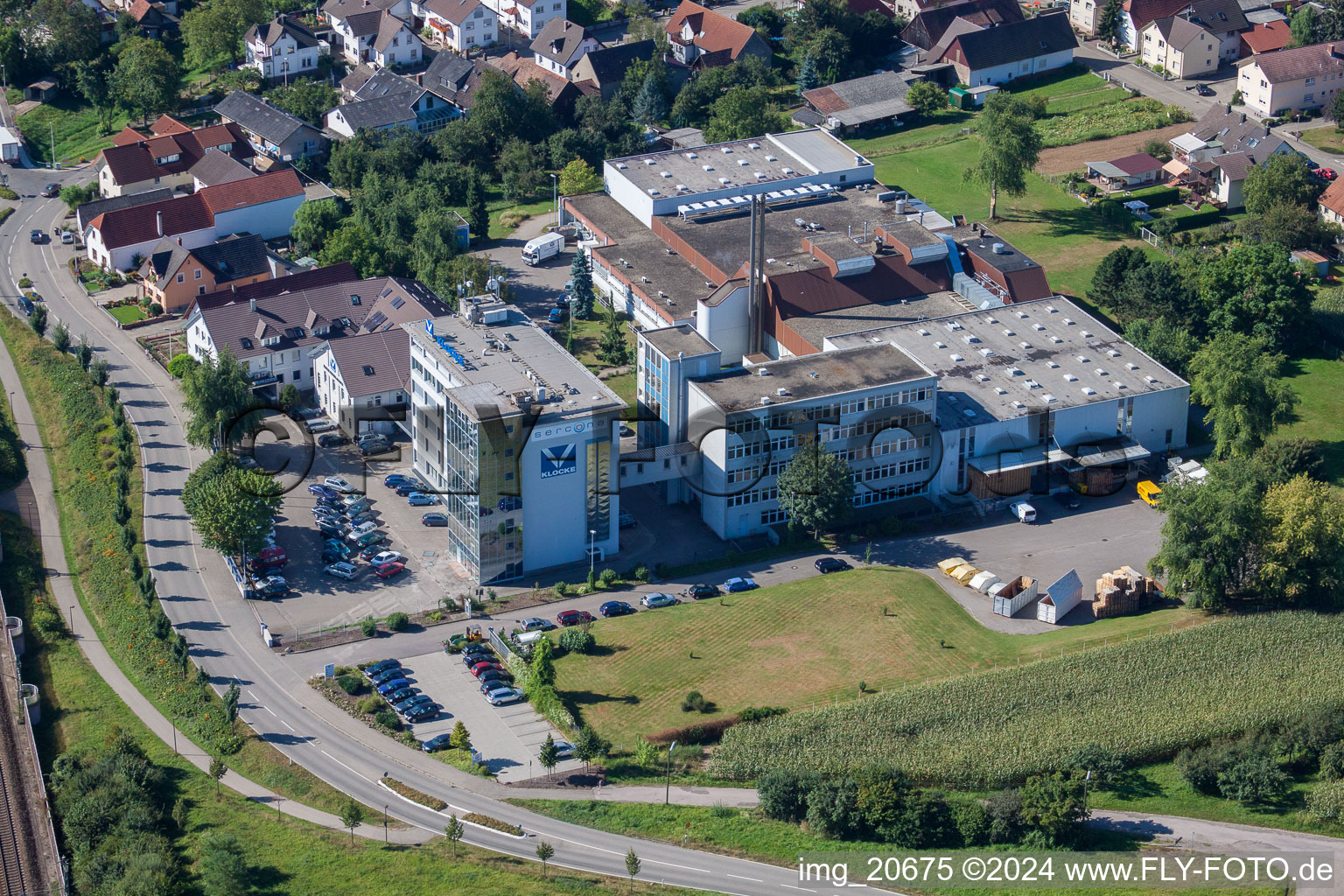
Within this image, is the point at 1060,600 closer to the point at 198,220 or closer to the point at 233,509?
the point at 233,509

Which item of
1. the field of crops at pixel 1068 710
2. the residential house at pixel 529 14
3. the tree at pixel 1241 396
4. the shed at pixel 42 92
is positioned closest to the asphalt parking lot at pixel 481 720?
the field of crops at pixel 1068 710

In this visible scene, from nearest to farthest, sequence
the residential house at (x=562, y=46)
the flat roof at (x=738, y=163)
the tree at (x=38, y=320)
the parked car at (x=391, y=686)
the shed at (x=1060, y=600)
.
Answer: the parked car at (x=391, y=686) → the shed at (x=1060, y=600) → the tree at (x=38, y=320) → the flat roof at (x=738, y=163) → the residential house at (x=562, y=46)

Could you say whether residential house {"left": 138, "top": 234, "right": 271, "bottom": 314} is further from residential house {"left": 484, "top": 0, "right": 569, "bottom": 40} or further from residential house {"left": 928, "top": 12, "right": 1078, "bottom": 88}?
residential house {"left": 928, "top": 12, "right": 1078, "bottom": 88}

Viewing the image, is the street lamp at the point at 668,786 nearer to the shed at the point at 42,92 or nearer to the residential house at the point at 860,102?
the residential house at the point at 860,102

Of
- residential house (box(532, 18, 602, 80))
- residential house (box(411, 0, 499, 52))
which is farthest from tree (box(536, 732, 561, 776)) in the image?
residential house (box(411, 0, 499, 52))

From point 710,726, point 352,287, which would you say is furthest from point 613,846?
point 352,287
